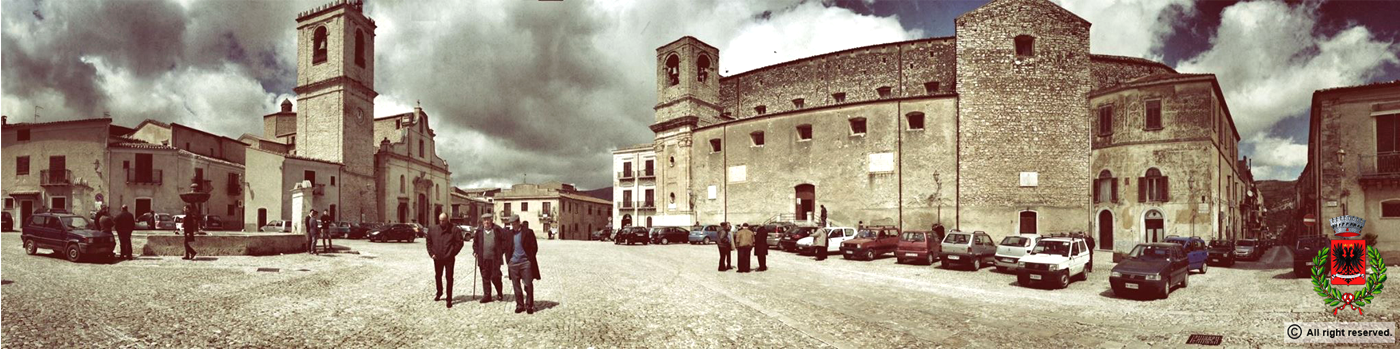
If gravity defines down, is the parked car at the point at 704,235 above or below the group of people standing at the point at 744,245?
below

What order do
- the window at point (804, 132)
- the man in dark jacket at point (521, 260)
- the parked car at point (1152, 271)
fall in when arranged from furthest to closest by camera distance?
the window at point (804, 132) → the parked car at point (1152, 271) → the man in dark jacket at point (521, 260)

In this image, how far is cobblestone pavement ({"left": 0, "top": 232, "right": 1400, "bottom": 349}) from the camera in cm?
847

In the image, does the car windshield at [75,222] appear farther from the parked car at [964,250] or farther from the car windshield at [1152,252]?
the car windshield at [1152,252]

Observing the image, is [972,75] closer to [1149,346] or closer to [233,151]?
[1149,346]

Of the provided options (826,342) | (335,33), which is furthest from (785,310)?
(335,33)

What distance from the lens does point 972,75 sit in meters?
36.8

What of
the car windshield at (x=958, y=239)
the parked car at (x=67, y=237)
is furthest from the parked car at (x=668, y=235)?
the parked car at (x=67, y=237)

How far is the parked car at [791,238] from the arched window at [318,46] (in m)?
35.3

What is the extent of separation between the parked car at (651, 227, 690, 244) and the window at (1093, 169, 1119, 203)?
67.3ft

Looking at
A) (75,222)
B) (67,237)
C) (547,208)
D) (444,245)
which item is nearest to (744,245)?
(444,245)

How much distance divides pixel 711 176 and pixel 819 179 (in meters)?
7.92

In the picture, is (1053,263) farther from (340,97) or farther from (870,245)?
(340,97)

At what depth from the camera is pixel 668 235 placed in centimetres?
3525

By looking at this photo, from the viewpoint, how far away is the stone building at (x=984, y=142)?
1242 inches
